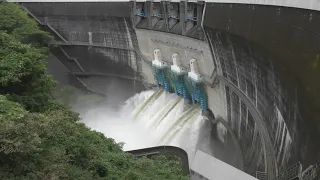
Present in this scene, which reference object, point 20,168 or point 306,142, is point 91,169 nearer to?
point 20,168

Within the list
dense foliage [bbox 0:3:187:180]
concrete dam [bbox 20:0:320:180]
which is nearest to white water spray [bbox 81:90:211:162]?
concrete dam [bbox 20:0:320:180]

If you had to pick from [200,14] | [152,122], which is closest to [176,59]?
[152,122]

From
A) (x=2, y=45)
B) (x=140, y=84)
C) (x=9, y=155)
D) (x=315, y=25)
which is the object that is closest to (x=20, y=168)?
(x=9, y=155)

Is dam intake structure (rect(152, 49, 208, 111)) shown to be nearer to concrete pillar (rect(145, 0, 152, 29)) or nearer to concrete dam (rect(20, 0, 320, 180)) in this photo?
concrete dam (rect(20, 0, 320, 180))

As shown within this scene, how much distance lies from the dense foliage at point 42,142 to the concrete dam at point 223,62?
3122 mm

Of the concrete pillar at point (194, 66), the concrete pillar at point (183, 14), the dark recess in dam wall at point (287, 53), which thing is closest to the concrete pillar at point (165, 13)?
the concrete pillar at point (183, 14)

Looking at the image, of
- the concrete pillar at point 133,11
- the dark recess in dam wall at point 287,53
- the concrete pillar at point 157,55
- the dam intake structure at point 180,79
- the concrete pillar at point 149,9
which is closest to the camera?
the dark recess in dam wall at point 287,53

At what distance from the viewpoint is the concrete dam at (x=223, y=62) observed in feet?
27.5

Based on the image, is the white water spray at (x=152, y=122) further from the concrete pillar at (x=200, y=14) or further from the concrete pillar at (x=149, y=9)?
the concrete pillar at (x=200, y=14)

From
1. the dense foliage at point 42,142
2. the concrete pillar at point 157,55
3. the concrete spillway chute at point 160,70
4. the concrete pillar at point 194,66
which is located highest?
the dense foliage at point 42,142

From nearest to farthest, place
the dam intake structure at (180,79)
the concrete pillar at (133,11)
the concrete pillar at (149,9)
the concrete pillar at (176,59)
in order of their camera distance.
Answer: the dam intake structure at (180,79) → the concrete pillar at (176,59) → the concrete pillar at (149,9) → the concrete pillar at (133,11)

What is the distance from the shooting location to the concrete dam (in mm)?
8391

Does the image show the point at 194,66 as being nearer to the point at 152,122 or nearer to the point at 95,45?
the point at 152,122

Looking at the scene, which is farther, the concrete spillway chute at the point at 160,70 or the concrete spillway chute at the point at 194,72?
the concrete spillway chute at the point at 160,70
